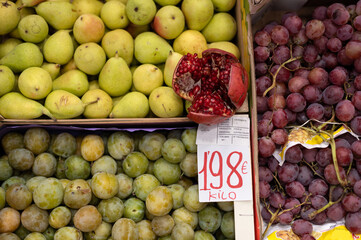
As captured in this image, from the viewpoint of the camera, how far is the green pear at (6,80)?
1.43m

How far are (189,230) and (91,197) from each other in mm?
425

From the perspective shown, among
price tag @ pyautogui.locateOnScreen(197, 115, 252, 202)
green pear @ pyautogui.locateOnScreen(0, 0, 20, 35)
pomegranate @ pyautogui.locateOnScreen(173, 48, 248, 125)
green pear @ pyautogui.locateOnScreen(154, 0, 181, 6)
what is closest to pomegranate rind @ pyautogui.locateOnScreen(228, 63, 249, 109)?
pomegranate @ pyautogui.locateOnScreen(173, 48, 248, 125)

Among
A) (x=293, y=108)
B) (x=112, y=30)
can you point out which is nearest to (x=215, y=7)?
(x=112, y=30)

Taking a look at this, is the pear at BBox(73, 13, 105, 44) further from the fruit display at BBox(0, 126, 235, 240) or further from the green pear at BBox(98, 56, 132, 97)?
the fruit display at BBox(0, 126, 235, 240)

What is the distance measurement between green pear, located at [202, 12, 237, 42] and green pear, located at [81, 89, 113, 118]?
59 cm

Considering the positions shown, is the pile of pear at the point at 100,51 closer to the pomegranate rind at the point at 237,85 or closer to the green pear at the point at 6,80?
the green pear at the point at 6,80

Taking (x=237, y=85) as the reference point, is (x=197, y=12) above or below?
above

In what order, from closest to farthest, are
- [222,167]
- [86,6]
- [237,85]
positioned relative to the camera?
[237,85]
[222,167]
[86,6]

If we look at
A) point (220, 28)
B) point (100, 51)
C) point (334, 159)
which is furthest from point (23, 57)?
point (334, 159)

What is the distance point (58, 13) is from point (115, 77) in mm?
442

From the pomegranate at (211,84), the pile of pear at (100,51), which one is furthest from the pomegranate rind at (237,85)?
the pile of pear at (100,51)

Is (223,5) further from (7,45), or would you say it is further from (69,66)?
(7,45)

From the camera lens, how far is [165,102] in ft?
4.67

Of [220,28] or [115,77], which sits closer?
[115,77]
